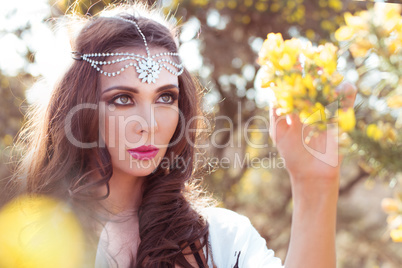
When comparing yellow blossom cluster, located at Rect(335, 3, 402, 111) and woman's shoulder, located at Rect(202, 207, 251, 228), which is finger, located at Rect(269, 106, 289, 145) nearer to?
yellow blossom cluster, located at Rect(335, 3, 402, 111)

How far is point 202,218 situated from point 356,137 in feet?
4.34

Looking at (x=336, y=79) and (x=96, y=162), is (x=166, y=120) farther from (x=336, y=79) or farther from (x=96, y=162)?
(x=336, y=79)

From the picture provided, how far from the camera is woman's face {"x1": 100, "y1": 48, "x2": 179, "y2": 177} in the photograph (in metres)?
1.54

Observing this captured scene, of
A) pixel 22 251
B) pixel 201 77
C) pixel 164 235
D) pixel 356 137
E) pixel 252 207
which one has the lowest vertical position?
pixel 22 251

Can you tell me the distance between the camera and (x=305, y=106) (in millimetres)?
565

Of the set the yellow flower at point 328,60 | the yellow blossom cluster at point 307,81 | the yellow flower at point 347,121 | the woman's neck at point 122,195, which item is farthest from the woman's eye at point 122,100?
the yellow flower at point 347,121

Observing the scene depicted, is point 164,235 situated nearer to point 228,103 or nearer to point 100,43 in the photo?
point 100,43

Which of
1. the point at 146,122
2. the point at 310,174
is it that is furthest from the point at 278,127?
the point at 146,122

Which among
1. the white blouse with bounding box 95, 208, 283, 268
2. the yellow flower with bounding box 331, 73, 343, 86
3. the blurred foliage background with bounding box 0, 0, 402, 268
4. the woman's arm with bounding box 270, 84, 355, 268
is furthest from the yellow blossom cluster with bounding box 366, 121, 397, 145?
the blurred foliage background with bounding box 0, 0, 402, 268

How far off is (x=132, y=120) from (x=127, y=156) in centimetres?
15

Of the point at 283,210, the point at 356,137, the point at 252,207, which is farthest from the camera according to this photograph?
the point at 252,207

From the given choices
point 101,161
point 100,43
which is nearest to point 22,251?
point 101,161

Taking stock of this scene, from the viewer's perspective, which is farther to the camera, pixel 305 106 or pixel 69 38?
pixel 69 38

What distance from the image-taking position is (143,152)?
156cm
